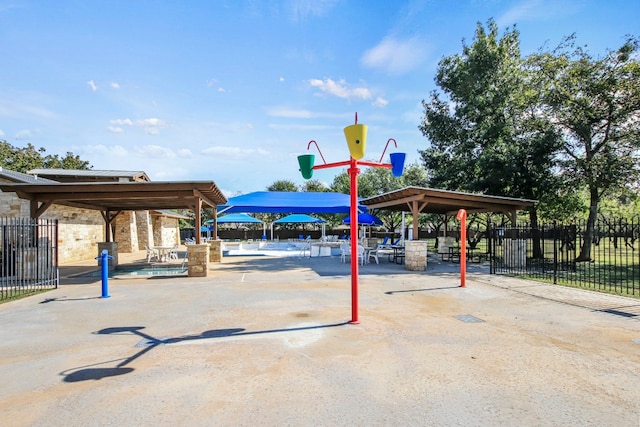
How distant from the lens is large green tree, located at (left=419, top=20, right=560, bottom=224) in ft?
55.0

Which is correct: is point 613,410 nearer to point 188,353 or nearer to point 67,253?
point 188,353

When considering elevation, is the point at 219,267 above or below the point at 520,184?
below

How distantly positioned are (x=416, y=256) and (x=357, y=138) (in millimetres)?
8367

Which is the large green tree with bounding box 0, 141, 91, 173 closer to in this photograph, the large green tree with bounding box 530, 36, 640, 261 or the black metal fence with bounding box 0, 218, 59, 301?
the black metal fence with bounding box 0, 218, 59, 301

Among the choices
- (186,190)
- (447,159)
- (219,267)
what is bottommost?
(219,267)

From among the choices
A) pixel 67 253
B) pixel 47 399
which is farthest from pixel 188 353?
pixel 67 253

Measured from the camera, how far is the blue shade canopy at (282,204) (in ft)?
65.4

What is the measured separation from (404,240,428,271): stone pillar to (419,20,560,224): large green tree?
6.44 metres

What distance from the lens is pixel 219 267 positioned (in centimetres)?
1408

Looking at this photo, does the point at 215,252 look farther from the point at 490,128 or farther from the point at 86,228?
the point at 490,128

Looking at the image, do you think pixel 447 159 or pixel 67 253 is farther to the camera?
pixel 447 159

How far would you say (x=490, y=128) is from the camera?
1791cm

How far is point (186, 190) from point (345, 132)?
7.75m

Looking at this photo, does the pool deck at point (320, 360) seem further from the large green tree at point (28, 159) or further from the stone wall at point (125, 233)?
the large green tree at point (28, 159)
